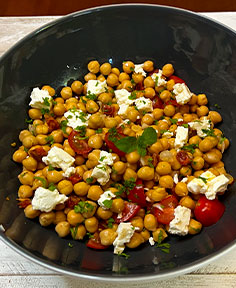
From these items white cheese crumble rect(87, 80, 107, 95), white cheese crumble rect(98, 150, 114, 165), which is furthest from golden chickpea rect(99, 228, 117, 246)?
white cheese crumble rect(87, 80, 107, 95)

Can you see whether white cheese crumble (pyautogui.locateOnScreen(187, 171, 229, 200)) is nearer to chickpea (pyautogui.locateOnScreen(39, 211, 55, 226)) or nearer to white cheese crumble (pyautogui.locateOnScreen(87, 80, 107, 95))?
chickpea (pyautogui.locateOnScreen(39, 211, 55, 226))

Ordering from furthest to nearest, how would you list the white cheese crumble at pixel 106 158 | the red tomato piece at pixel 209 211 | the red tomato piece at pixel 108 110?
the red tomato piece at pixel 108 110
the white cheese crumble at pixel 106 158
the red tomato piece at pixel 209 211

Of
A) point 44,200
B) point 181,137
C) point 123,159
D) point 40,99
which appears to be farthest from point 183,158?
point 40,99

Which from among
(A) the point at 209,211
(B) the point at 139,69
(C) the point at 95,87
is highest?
(B) the point at 139,69

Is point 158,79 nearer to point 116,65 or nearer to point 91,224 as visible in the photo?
point 116,65

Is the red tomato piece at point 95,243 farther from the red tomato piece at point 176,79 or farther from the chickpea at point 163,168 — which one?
the red tomato piece at point 176,79

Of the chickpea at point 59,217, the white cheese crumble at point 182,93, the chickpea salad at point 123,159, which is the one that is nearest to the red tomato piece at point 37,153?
the chickpea salad at point 123,159
